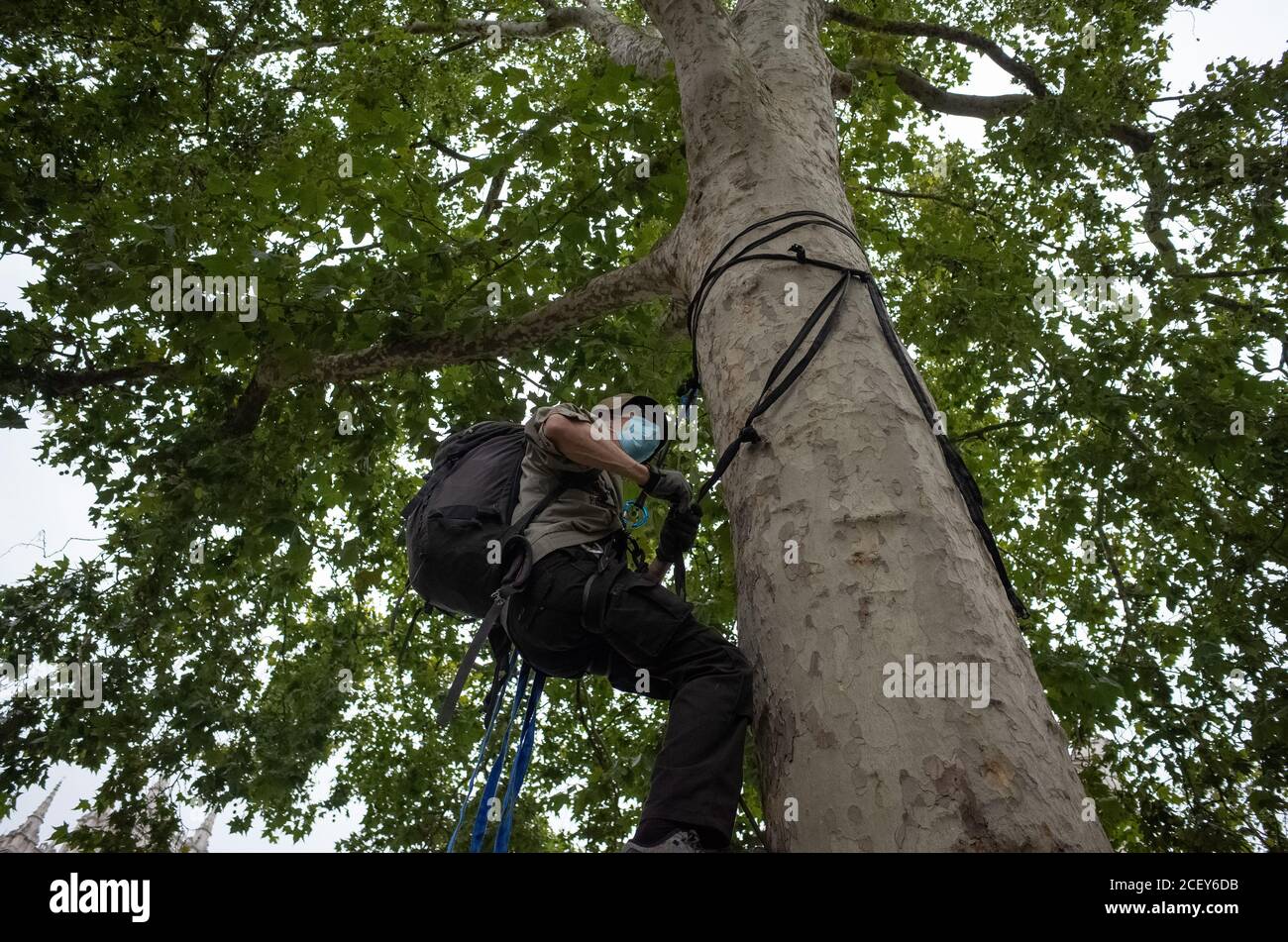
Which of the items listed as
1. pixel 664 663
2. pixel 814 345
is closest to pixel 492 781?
pixel 664 663

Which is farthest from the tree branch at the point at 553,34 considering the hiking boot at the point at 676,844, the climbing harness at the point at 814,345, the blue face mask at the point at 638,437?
the hiking boot at the point at 676,844

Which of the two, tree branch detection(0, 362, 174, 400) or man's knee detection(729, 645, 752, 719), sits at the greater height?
tree branch detection(0, 362, 174, 400)

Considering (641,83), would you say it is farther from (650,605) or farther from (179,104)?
(650,605)

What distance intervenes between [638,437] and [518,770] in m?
1.26

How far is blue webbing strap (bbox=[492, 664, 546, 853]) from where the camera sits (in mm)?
2236

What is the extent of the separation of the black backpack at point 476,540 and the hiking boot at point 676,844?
0.78 metres

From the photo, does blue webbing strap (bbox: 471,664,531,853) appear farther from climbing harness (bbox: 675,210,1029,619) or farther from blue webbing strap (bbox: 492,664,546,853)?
climbing harness (bbox: 675,210,1029,619)

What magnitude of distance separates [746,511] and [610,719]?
642cm

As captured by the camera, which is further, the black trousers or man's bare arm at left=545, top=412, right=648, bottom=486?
man's bare arm at left=545, top=412, right=648, bottom=486

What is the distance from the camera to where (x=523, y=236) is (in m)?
4.71

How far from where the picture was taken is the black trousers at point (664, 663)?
2043 millimetres

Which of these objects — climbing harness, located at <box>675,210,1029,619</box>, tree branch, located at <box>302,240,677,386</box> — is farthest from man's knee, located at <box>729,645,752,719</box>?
tree branch, located at <box>302,240,677,386</box>

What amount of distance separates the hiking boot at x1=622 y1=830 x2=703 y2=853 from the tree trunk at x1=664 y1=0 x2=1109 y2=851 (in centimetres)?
26

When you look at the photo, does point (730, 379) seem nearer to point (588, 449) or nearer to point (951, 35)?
point (588, 449)
